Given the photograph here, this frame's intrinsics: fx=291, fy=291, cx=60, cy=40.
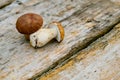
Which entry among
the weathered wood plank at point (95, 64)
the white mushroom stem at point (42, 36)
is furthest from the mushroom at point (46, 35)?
the weathered wood plank at point (95, 64)

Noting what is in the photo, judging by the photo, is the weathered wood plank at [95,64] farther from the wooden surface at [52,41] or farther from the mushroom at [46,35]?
the mushroom at [46,35]

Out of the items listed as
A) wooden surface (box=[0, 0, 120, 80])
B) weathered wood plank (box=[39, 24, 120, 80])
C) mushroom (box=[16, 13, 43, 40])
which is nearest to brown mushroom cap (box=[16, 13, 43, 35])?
mushroom (box=[16, 13, 43, 40])

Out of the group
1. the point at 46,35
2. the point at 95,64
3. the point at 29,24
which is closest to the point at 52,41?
the point at 46,35

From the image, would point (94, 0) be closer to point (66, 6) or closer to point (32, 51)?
point (66, 6)

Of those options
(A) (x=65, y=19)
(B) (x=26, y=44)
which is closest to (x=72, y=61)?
(B) (x=26, y=44)

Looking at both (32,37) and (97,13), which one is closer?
(32,37)

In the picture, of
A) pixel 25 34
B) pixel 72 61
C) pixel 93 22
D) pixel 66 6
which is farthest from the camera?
pixel 66 6

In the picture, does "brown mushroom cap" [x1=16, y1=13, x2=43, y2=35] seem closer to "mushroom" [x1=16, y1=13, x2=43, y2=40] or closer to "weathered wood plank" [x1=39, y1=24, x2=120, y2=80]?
"mushroom" [x1=16, y1=13, x2=43, y2=40]
